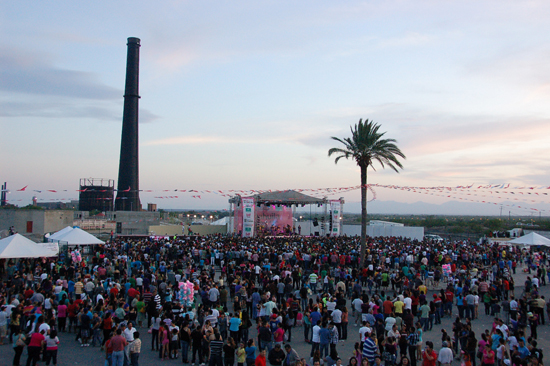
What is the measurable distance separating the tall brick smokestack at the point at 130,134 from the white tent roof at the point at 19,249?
3809 cm

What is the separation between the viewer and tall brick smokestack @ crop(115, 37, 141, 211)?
55719mm

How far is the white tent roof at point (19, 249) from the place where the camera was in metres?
A: 17.2

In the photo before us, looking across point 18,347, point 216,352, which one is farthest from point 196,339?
point 18,347

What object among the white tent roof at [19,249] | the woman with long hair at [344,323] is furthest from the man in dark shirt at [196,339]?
the white tent roof at [19,249]

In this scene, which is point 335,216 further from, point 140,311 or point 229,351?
point 229,351

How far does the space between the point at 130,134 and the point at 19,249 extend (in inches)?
1595

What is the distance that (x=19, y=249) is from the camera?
17547mm

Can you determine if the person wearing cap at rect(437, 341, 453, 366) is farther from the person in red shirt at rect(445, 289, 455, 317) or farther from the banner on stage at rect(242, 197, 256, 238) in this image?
the banner on stage at rect(242, 197, 256, 238)

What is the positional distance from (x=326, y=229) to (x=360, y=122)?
16.6 m

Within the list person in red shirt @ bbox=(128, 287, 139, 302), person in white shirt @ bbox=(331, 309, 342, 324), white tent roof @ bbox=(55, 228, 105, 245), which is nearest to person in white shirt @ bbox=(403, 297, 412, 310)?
person in white shirt @ bbox=(331, 309, 342, 324)

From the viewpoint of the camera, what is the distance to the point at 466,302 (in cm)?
1360

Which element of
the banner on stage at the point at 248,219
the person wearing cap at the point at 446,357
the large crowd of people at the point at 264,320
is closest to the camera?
the person wearing cap at the point at 446,357

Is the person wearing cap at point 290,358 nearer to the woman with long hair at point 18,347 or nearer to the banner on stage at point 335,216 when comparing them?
the woman with long hair at point 18,347

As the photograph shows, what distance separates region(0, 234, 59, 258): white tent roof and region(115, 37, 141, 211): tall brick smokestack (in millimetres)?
38095
